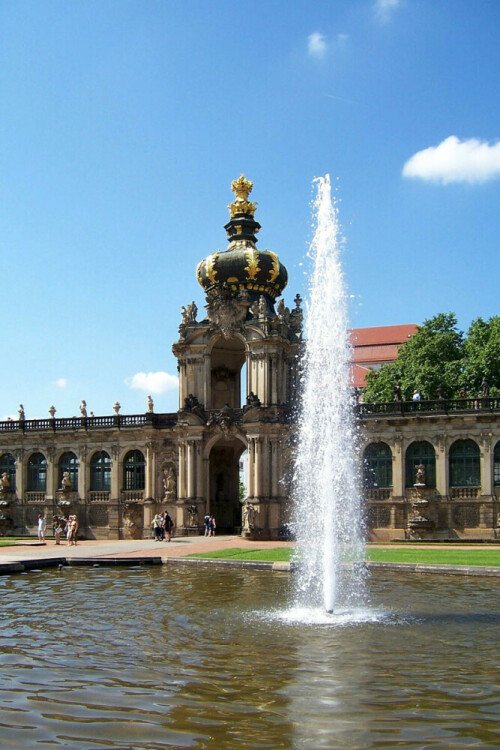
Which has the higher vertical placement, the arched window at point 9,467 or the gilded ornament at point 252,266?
the gilded ornament at point 252,266

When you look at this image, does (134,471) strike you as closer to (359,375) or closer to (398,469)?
(398,469)

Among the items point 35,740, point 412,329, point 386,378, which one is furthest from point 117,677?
point 412,329

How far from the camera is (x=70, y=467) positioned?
56.3 metres

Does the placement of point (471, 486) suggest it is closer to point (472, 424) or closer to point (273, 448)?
point (472, 424)

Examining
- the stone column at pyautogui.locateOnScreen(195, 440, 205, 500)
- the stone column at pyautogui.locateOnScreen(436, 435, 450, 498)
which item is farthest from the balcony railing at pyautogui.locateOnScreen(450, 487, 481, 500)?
the stone column at pyautogui.locateOnScreen(195, 440, 205, 500)

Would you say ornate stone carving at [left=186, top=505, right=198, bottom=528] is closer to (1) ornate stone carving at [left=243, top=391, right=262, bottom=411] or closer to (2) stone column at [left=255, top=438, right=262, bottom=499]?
→ (2) stone column at [left=255, top=438, right=262, bottom=499]

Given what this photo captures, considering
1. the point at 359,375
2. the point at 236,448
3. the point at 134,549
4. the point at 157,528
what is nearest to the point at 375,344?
the point at 359,375

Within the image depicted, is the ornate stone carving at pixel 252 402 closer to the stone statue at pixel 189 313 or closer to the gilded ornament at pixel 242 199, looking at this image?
the stone statue at pixel 189 313

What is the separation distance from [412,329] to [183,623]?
314 feet

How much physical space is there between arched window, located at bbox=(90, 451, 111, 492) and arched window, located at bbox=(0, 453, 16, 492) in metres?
6.26

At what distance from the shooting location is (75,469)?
184ft

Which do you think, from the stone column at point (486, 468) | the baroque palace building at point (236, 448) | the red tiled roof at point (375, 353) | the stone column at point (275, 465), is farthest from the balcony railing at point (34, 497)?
the red tiled roof at point (375, 353)

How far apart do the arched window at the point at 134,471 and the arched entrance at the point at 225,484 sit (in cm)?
458

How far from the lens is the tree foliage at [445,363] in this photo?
55844mm
